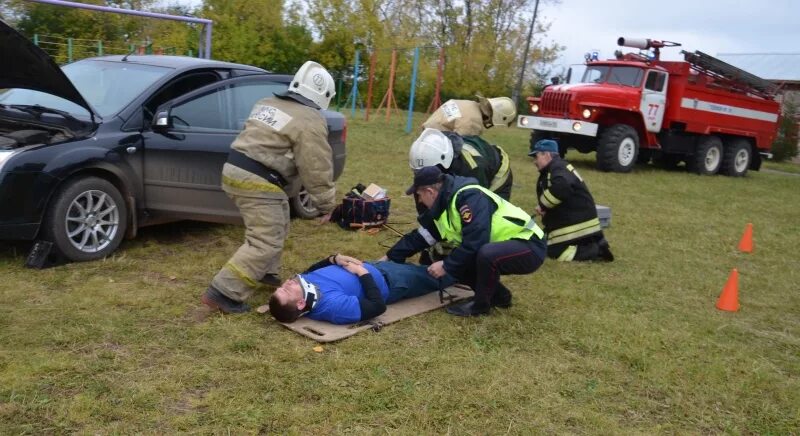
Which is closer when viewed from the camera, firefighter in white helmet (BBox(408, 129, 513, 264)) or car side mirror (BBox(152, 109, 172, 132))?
firefighter in white helmet (BBox(408, 129, 513, 264))

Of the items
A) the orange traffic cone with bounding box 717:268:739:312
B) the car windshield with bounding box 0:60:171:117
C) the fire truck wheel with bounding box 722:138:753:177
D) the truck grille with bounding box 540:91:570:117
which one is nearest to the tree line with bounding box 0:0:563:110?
the truck grille with bounding box 540:91:570:117

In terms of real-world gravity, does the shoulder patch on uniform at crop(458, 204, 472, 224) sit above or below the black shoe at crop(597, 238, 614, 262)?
above

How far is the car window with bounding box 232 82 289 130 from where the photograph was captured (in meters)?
6.01

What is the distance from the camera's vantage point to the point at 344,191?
9.20m

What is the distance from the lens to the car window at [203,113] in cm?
561

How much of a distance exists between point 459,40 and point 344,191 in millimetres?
29326

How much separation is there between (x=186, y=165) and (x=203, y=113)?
51 cm

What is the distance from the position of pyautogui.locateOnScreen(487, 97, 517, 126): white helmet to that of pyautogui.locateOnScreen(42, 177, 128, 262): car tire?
3.39m

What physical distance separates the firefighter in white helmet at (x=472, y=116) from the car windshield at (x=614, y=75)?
919cm

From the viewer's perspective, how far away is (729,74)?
Result: 52.9ft

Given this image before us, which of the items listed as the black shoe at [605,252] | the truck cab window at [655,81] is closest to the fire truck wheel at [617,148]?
the truck cab window at [655,81]

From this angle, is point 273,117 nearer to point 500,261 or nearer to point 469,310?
point 500,261

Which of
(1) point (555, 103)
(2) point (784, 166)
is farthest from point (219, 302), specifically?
(2) point (784, 166)

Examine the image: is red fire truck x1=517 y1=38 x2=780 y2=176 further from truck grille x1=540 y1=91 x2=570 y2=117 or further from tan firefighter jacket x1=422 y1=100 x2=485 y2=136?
tan firefighter jacket x1=422 y1=100 x2=485 y2=136
